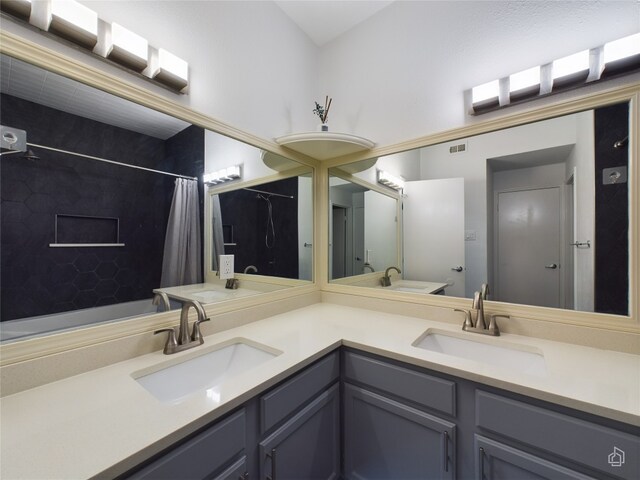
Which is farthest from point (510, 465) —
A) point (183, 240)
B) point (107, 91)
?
point (107, 91)

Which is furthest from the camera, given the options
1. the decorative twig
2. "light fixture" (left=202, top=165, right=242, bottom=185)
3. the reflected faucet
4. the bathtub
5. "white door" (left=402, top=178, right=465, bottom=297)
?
the decorative twig

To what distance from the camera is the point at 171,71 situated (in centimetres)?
117

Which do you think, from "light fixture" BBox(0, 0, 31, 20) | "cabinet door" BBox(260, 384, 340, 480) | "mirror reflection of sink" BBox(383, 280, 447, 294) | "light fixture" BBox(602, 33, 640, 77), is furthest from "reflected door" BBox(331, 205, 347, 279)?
"light fixture" BBox(0, 0, 31, 20)

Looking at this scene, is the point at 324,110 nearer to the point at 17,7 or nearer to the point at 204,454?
the point at 17,7

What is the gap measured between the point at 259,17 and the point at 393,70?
93 cm

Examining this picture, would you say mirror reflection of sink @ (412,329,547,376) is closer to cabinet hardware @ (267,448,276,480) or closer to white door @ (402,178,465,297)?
white door @ (402,178,465,297)

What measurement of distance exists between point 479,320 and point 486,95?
119 centimetres

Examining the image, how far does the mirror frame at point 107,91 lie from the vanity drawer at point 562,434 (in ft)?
4.02

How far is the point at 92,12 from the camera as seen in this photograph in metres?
A: 0.95

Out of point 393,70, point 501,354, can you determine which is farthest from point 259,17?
point 501,354

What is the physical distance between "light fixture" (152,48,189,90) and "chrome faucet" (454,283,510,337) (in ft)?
5.81

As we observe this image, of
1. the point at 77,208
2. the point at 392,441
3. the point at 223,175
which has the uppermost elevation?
the point at 223,175

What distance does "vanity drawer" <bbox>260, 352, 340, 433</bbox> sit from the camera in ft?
3.01

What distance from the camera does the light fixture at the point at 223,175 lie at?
54.6 inches
